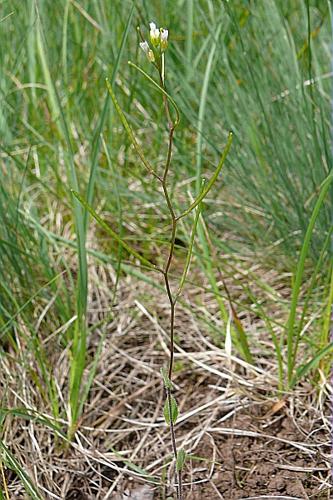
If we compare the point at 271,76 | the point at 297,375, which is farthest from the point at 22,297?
the point at 271,76

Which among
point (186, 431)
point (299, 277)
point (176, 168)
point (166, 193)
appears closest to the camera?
point (166, 193)

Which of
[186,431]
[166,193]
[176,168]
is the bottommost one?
[186,431]

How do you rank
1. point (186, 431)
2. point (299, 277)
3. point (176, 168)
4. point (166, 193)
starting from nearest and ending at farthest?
point (166, 193)
point (299, 277)
point (186, 431)
point (176, 168)

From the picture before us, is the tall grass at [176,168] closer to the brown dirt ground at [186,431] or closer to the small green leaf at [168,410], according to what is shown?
the brown dirt ground at [186,431]

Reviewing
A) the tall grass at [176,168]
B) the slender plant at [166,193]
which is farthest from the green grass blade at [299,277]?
the slender plant at [166,193]

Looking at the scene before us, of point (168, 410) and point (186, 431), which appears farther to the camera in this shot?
point (186, 431)

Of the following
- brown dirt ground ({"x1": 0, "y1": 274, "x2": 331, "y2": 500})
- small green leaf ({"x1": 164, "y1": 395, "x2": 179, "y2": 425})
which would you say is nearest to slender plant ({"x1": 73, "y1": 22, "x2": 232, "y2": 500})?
small green leaf ({"x1": 164, "y1": 395, "x2": 179, "y2": 425})

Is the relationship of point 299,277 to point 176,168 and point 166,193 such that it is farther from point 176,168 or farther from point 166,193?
point 176,168

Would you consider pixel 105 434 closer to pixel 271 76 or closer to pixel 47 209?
pixel 47 209

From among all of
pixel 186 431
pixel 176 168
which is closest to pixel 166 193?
pixel 186 431

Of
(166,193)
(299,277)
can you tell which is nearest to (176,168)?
(299,277)

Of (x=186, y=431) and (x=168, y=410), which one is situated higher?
(x=168, y=410)
